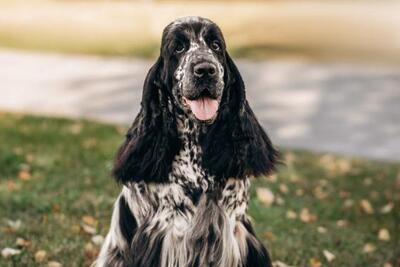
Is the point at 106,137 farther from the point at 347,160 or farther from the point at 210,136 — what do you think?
the point at 210,136

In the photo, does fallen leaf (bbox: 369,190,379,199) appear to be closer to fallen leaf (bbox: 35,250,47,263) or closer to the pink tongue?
fallen leaf (bbox: 35,250,47,263)

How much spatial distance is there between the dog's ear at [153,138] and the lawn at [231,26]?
10903mm

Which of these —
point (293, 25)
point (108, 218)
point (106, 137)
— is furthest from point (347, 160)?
point (293, 25)

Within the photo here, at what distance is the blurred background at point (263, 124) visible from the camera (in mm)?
5910

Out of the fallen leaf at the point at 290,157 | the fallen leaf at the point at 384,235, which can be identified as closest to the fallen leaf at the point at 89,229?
the fallen leaf at the point at 384,235

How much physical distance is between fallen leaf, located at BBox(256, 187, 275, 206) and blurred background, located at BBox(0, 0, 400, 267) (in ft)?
0.04

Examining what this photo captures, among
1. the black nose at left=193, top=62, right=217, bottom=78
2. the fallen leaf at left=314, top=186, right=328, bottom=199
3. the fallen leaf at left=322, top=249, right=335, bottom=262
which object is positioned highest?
the black nose at left=193, top=62, right=217, bottom=78

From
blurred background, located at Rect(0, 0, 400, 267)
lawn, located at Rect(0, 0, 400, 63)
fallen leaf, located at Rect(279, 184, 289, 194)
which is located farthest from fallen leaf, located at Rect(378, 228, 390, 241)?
lawn, located at Rect(0, 0, 400, 63)

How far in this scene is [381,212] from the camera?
6777 mm

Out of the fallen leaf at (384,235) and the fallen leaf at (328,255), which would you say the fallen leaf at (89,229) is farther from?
the fallen leaf at (384,235)

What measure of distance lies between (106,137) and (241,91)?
4.97m

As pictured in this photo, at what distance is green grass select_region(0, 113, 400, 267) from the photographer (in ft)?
18.5

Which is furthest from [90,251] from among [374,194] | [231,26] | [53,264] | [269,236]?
[231,26]

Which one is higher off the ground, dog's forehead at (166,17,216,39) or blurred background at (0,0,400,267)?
dog's forehead at (166,17,216,39)
